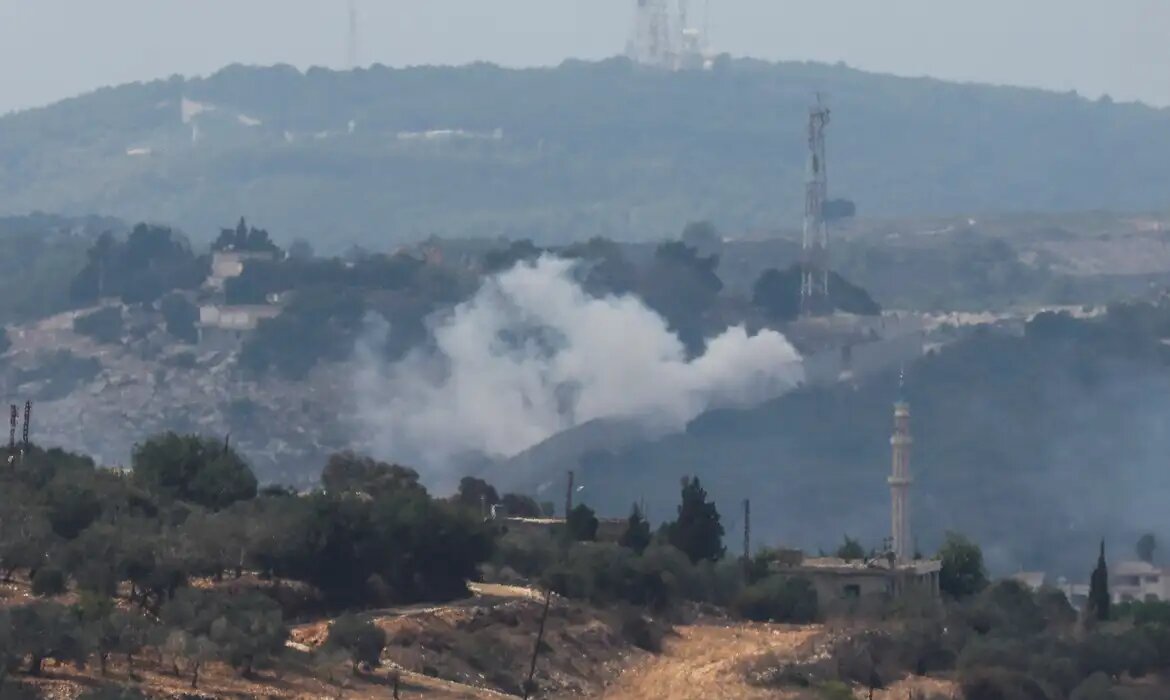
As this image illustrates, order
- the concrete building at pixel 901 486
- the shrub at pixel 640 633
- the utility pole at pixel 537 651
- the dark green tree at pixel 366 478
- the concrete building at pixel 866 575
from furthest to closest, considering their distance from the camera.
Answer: the concrete building at pixel 901 486 → the concrete building at pixel 866 575 → the dark green tree at pixel 366 478 → the shrub at pixel 640 633 → the utility pole at pixel 537 651

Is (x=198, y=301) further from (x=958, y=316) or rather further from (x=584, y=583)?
(x=584, y=583)

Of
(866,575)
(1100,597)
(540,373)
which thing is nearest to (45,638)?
(1100,597)

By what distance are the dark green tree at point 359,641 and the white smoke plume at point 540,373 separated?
98.2 m

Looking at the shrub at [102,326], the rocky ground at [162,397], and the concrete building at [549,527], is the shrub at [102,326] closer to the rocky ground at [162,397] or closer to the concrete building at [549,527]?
the rocky ground at [162,397]

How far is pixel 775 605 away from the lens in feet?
206

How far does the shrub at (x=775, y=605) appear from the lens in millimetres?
62531

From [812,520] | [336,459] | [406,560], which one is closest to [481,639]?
[406,560]

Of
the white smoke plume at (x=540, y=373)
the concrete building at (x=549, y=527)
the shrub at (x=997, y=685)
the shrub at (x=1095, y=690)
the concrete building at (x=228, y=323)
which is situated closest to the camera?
the shrub at (x=997, y=685)

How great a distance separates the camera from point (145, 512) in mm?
60594

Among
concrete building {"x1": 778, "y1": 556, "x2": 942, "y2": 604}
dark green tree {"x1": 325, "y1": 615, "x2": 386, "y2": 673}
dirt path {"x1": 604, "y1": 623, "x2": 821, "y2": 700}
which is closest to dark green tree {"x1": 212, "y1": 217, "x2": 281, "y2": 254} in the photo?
concrete building {"x1": 778, "y1": 556, "x2": 942, "y2": 604}

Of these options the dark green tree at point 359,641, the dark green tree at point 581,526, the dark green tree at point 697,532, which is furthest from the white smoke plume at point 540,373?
the dark green tree at point 359,641

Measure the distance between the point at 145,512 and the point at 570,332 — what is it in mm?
115263

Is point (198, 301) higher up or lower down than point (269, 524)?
higher up

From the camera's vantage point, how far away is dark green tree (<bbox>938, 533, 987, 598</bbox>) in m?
75.6
